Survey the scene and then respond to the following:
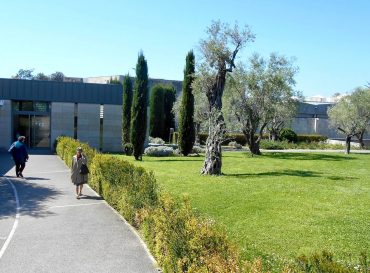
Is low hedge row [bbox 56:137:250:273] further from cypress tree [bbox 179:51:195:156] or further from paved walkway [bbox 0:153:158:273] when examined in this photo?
cypress tree [bbox 179:51:195:156]

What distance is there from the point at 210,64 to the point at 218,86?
1232mm

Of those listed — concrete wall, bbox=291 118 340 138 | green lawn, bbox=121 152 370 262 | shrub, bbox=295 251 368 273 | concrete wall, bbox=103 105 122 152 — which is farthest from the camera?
concrete wall, bbox=291 118 340 138

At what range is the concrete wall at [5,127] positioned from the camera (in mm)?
34750

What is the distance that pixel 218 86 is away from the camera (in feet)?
68.3

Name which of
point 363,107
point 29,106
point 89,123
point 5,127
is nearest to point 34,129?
point 29,106

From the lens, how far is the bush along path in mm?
5352

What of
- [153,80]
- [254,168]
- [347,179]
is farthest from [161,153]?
[153,80]

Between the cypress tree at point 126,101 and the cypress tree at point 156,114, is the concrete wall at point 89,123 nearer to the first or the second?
the cypress tree at point 126,101

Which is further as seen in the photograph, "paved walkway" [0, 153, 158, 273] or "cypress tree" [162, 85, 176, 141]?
"cypress tree" [162, 85, 176, 141]

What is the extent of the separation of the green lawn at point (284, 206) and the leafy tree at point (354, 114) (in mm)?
20176

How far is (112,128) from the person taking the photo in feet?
123

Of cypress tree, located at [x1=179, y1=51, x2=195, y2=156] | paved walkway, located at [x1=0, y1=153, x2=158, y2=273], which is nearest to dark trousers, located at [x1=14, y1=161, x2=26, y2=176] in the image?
paved walkway, located at [x1=0, y1=153, x2=158, y2=273]

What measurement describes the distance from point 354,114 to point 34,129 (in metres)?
29.9

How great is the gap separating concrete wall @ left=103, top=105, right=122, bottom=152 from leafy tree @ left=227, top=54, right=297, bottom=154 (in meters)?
10.2
